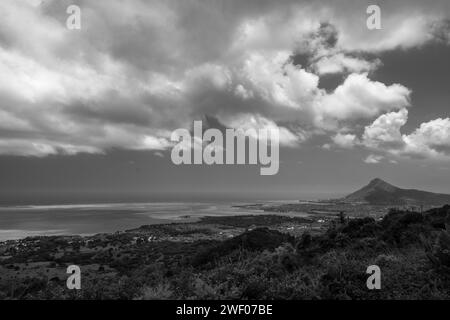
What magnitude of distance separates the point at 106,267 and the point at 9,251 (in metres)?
35.0

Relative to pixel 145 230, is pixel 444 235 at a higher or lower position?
higher

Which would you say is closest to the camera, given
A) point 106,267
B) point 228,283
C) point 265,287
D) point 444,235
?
point 265,287

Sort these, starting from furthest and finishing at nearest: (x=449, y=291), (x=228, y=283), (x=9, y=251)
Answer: (x=9, y=251) < (x=228, y=283) < (x=449, y=291)

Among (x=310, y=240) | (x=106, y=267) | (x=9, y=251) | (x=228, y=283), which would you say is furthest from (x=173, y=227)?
(x=228, y=283)

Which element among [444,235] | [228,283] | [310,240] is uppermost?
[444,235]
